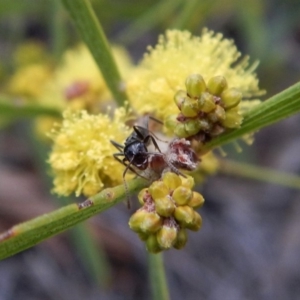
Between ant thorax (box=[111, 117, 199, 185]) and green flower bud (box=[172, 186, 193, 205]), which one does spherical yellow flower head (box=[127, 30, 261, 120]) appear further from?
green flower bud (box=[172, 186, 193, 205])

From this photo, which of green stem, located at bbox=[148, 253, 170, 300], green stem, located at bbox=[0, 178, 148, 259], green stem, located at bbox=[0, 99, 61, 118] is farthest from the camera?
green stem, located at bbox=[0, 99, 61, 118]

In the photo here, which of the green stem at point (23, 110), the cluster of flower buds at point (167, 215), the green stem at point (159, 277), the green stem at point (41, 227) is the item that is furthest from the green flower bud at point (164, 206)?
the green stem at point (23, 110)

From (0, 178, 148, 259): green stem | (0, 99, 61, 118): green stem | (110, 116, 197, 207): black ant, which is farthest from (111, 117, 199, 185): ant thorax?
(0, 99, 61, 118): green stem

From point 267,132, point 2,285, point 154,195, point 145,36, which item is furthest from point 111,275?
point 154,195

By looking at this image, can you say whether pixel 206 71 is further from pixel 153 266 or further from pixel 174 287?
pixel 174 287

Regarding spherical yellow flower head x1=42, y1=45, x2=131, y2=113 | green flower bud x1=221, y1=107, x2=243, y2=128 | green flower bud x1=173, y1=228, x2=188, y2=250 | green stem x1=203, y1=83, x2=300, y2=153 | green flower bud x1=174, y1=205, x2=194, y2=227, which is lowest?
green flower bud x1=173, y1=228, x2=188, y2=250

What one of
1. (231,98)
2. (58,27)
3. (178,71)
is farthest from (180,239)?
(58,27)
